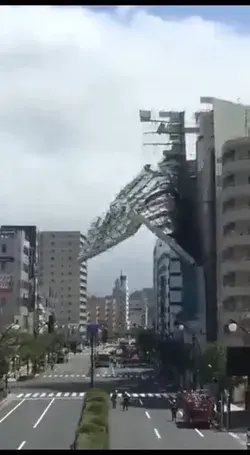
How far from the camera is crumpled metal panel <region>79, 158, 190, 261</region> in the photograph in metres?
96.0

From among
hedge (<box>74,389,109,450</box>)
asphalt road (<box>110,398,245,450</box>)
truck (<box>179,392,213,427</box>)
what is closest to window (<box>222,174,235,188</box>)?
asphalt road (<box>110,398,245,450</box>)

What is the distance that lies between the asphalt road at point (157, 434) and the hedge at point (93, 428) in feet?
4.31

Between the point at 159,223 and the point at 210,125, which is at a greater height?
the point at 210,125

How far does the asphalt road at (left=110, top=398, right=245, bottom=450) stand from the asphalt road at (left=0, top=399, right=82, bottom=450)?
1955 mm

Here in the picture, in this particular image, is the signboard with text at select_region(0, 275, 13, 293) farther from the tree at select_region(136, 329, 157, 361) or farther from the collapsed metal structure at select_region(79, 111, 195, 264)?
the tree at select_region(136, 329, 157, 361)

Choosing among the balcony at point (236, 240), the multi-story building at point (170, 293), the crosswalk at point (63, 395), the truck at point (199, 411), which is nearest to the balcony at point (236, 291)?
the balcony at point (236, 240)

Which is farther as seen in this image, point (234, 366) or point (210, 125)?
point (210, 125)

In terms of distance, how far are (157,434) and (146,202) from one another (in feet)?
214

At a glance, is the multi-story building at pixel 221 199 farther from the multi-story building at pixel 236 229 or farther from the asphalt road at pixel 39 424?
the asphalt road at pixel 39 424

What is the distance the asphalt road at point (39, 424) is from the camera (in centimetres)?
3084

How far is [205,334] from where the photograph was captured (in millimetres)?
81625

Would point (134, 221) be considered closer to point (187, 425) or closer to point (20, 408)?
point (20, 408)

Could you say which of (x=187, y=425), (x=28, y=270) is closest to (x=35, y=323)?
(x=28, y=270)

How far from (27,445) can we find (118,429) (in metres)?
8.04
